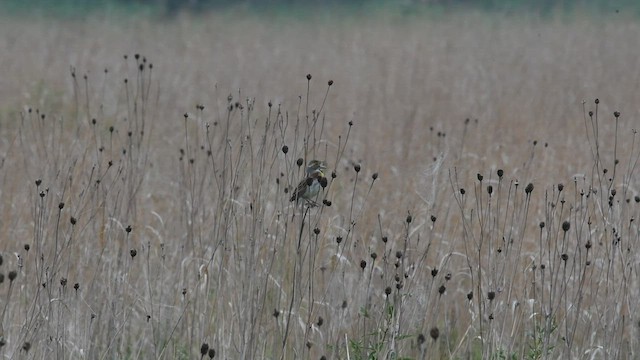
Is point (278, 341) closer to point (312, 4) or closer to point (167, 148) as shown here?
point (167, 148)

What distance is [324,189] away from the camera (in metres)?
3.68

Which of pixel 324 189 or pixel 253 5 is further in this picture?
pixel 253 5

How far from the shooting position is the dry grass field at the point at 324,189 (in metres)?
3.43

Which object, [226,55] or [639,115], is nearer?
[639,115]

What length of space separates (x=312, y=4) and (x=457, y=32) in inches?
175

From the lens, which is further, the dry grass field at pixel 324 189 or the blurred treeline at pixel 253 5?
the blurred treeline at pixel 253 5

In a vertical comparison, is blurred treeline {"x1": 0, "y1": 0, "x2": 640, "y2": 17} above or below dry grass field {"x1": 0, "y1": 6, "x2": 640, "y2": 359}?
above

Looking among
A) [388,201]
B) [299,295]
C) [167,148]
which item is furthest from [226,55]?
[299,295]

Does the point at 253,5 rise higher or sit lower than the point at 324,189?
higher

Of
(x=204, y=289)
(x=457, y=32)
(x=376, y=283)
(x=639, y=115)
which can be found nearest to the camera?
(x=204, y=289)

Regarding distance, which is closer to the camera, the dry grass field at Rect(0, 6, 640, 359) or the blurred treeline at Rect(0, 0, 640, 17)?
the dry grass field at Rect(0, 6, 640, 359)

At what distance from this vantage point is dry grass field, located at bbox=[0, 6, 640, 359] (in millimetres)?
3428

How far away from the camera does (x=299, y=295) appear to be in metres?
3.28

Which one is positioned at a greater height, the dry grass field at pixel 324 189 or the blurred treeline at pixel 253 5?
the blurred treeline at pixel 253 5
